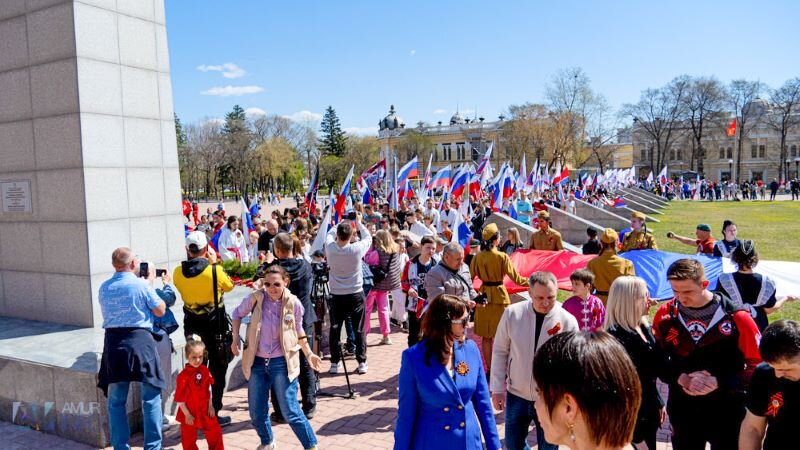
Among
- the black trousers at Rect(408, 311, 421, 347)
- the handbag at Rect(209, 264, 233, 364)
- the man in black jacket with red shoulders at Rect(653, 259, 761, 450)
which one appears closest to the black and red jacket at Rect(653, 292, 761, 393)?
the man in black jacket with red shoulders at Rect(653, 259, 761, 450)

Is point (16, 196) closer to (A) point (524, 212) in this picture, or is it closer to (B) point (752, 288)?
(B) point (752, 288)

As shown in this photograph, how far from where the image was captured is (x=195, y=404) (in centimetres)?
493

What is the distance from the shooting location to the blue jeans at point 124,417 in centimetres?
480

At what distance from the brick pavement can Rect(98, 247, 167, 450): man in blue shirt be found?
736 millimetres

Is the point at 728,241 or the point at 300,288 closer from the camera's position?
the point at 300,288

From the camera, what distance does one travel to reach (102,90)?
22.7ft

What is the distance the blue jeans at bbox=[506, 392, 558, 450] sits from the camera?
4223 mm

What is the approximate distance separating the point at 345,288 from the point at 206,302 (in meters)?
2.13

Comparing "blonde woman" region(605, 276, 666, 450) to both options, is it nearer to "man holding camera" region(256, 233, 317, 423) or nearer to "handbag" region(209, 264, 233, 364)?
"man holding camera" region(256, 233, 317, 423)

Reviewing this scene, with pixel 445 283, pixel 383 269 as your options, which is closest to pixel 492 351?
pixel 445 283

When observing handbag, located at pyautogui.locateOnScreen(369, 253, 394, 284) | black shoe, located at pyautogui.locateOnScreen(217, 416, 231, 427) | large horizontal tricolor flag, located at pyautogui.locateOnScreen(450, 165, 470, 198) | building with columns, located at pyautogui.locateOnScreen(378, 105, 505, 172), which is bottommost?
black shoe, located at pyautogui.locateOnScreen(217, 416, 231, 427)

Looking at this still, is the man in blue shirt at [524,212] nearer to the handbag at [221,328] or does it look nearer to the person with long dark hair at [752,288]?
the person with long dark hair at [752,288]

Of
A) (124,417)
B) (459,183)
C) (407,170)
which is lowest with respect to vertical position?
(124,417)

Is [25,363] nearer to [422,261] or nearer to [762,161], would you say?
[422,261]
